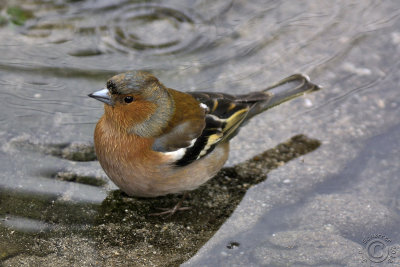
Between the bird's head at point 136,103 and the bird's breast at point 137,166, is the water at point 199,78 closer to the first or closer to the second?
the bird's breast at point 137,166

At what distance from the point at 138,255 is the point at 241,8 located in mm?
3934

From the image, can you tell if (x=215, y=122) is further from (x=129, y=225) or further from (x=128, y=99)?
(x=129, y=225)

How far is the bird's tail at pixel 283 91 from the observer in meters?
5.54

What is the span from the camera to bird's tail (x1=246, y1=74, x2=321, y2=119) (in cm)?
554

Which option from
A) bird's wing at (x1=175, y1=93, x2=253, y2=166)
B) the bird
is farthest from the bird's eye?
bird's wing at (x1=175, y1=93, x2=253, y2=166)

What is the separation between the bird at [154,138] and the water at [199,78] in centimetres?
46

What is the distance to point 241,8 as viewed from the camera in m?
7.11

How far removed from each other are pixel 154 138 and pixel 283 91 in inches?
68.4

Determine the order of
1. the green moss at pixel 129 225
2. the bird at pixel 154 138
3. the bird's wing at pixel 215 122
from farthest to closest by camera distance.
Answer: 1. the bird's wing at pixel 215 122
2. the bird at pixel 154 138
3. the green moss at pixel 129 225

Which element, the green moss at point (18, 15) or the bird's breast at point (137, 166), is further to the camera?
the green moss at point (18, 15)

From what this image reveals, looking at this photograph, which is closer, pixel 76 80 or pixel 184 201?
pixel 184 201

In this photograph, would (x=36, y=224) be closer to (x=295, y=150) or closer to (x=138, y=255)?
(x=138, y=255)

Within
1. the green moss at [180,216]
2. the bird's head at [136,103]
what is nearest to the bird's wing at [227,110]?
the bird's head at [136,103]

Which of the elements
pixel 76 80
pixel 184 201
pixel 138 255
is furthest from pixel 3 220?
pixel 76 80
